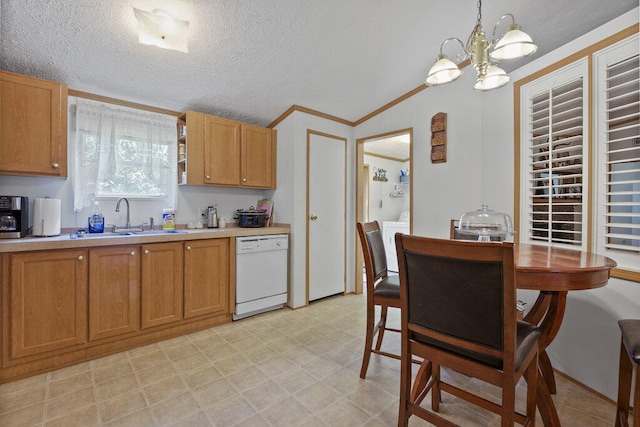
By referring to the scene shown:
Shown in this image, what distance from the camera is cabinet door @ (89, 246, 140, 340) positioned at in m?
2.15

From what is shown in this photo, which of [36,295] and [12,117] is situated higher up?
[12,117]

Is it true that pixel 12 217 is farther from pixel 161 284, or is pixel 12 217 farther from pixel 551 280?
pixel 551 280

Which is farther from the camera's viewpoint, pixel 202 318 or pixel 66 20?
pixel 202 318

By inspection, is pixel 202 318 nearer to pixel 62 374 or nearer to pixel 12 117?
pixel 62 374

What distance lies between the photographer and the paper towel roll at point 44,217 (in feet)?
7.11

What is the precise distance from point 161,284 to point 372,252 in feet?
6.01

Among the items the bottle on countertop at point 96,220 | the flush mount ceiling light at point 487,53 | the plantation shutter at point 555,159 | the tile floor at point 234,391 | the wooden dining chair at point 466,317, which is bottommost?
the tile floor at point 234,391

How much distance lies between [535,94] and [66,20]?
3463mm

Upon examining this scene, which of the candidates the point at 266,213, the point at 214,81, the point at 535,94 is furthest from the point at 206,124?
the point at 535,94

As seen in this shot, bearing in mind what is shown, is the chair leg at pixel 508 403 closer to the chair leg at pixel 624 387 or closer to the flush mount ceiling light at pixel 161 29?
the chair leg at pixel 624 387

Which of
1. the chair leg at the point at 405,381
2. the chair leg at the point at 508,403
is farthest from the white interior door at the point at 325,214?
the chair leg at the point at 508,403

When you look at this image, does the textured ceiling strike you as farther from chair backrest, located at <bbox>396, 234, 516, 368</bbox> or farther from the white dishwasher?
chair backrest, located at <bbox>396, 234, 516, 368</bbox>

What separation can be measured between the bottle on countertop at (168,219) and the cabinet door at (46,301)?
89 cm

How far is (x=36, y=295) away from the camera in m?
1.94
